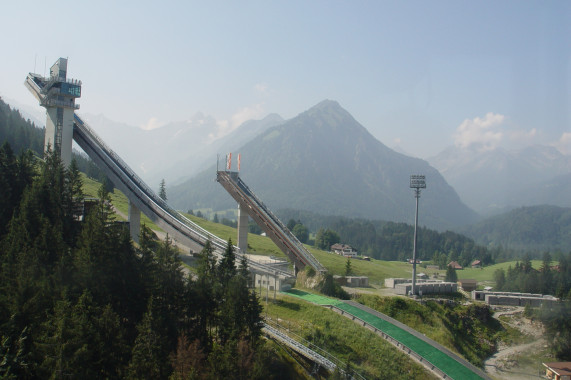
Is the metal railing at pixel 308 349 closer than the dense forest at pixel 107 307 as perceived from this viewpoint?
No

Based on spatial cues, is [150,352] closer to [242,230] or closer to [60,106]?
[242,230]

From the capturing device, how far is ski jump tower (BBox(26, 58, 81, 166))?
54.9 m

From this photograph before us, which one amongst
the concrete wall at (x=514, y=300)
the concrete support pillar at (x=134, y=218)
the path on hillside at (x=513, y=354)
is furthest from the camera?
the concrete wall at (x=514, y=300)

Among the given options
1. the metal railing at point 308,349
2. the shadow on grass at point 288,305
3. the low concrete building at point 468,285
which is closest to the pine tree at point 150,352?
the metal railing at point 308,349

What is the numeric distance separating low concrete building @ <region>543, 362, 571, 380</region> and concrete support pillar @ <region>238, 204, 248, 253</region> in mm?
37031

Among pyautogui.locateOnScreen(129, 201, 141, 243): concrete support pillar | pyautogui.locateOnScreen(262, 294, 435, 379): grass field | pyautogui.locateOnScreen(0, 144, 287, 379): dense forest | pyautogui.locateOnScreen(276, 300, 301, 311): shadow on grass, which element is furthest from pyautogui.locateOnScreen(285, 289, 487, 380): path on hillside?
pyautogui.locateOnScreen(129, 201, 141, 243): concrete support pillar

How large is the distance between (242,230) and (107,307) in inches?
1337

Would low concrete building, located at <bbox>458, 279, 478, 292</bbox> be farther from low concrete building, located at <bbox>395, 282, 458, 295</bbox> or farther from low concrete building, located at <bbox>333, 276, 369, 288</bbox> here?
low concrete building, located at <bbox>333, 276, 369, 288</bbox>

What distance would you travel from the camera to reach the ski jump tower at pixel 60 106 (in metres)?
54.9

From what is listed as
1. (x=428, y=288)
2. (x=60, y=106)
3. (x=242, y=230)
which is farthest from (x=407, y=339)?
(x=60, y=106)

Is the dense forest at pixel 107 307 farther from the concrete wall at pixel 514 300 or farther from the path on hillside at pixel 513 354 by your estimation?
the concrete wall at pixel 514 300

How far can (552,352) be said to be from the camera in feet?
181

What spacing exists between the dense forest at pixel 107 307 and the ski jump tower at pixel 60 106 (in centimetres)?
1780

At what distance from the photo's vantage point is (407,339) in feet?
147
